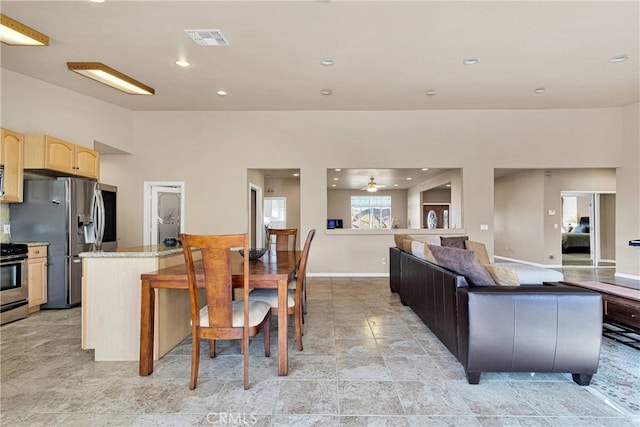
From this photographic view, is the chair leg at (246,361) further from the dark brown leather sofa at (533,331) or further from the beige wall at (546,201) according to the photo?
the beige wall at (546,201)

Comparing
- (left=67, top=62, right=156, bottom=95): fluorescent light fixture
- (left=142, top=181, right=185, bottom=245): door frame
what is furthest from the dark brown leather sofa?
(left=142, top=181, right=185, bottom=245): door frame

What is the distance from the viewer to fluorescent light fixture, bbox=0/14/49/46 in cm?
286

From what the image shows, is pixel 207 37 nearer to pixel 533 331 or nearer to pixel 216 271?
pixel 216 271

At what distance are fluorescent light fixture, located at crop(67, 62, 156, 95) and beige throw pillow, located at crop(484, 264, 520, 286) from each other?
4474 millimetres

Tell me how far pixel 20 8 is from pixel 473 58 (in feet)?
15.5

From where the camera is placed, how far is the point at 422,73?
429cm

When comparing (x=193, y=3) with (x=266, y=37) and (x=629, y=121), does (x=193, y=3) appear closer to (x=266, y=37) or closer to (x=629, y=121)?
(x=266, y=37)

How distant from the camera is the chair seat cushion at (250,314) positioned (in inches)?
82.2

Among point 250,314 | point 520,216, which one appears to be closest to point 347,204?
point 520,216

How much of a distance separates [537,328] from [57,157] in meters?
5.46

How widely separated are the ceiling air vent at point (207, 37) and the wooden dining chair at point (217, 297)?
2423 millimetres

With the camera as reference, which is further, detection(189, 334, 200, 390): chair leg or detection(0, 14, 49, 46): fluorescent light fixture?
detection(0, 14, 49, 46): fluorescent light fixture

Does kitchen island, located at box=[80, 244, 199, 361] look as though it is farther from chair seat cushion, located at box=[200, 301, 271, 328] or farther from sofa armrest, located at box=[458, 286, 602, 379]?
sofa armrest, located at box=[458, 286, 602, 379]

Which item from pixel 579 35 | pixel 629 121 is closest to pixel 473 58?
pixel 579 35
